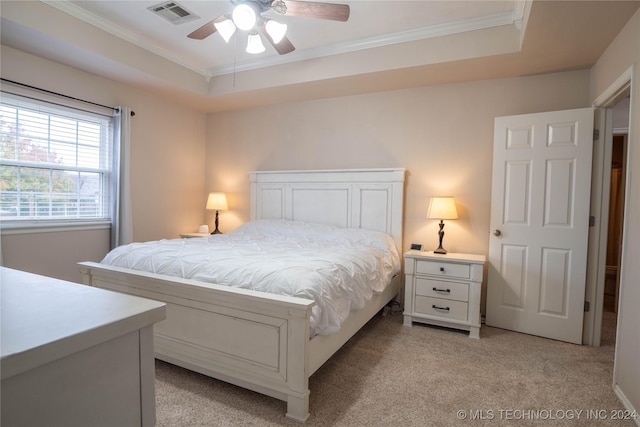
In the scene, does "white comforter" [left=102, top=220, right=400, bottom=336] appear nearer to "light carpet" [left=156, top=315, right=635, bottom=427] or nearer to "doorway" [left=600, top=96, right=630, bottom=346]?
"light carpet" [left=156, top=315, right=635, bottom=427]

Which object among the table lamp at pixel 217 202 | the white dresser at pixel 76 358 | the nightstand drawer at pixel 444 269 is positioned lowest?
the nightstand drawer at pixel 444 269

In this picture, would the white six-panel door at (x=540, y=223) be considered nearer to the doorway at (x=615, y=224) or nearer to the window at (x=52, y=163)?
the doorway at (x=615, y=224)

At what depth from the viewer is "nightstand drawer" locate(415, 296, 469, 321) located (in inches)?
115

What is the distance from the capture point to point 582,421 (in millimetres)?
1774

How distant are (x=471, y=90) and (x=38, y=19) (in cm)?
373

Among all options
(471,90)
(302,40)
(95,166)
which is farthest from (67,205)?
(471,90)

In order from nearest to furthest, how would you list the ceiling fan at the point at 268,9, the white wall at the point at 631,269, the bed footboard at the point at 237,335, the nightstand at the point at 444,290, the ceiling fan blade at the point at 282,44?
1. the bed footboard at the point at 237,335
2. the white wall at the point at 631,269
3. the ceiling fan at the point at 268,9
4. the ceiling fan blade at the point at 282,44
5. the nightstand at the point at 444,290

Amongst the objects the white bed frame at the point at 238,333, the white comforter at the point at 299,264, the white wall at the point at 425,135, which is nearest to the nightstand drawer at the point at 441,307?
the white comforter at the point at 299,264

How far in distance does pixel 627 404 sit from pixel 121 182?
440 centimetres

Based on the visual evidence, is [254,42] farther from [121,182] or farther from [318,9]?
[121,182]

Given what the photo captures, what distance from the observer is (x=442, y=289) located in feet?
9.86

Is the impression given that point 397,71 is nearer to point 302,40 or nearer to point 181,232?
point 302,40

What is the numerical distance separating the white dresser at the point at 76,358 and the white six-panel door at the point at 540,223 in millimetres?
3091

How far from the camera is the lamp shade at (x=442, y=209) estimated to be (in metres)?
3.13
